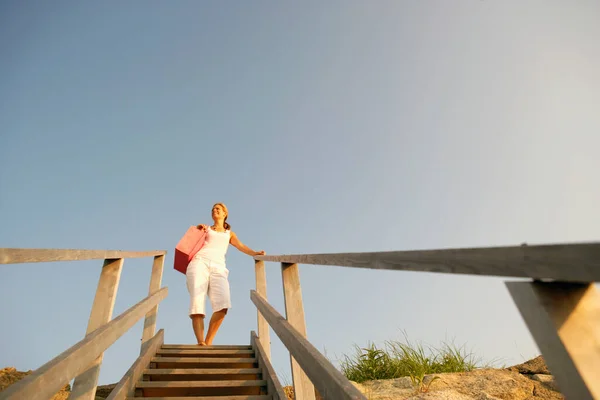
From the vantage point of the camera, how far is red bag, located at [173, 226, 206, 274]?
16.2ft

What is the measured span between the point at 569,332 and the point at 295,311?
1.88m

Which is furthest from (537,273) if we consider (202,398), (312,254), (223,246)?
(223,246)

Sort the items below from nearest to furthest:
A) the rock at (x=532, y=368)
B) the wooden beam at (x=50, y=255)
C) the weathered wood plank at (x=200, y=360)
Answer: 1. the wooden beam at (x=50, y=255)
2. the weathered wood plank at (x=200, y=360)
3. the rock at (x=532, y=368)

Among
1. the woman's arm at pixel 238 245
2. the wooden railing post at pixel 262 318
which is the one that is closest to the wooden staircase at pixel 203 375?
the wooden railing post at pixel 262 318

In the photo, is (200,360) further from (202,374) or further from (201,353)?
(201,353)

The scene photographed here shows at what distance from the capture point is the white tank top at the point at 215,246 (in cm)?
496

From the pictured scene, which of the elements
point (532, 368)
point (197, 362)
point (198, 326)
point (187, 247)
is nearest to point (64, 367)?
point (197, 362)

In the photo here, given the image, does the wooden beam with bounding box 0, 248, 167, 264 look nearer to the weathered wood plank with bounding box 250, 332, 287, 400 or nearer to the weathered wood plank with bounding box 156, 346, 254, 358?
the weathered wood plank with bounding box 250, 332, 287, 400

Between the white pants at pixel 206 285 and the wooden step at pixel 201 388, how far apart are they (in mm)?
1435

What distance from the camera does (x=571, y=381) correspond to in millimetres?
681

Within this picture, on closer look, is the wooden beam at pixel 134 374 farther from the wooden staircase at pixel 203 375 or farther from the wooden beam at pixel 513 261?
the wooden beam at pixel 513 261

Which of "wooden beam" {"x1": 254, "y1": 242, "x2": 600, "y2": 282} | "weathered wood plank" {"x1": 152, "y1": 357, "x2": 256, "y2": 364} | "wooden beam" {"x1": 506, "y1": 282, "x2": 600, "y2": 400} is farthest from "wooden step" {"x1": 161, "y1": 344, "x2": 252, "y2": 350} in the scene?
"wooden beam" {"x1": 506, "y1": 282, "x2": 600, "y2": 400}

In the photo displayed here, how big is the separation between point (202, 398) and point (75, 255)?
152 cm

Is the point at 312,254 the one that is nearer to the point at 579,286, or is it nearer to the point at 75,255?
the point at 75,255
